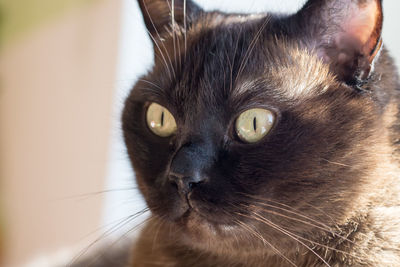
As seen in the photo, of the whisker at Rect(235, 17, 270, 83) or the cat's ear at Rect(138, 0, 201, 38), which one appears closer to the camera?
the whisker at Rect(235, 17, 270, 83)

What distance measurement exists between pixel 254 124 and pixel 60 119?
69.4 inches

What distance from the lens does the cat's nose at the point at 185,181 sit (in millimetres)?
721

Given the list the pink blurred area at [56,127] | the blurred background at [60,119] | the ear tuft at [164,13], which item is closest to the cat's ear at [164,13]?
the ear tuft at [164,13]

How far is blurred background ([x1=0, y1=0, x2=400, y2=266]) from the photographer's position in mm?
1985

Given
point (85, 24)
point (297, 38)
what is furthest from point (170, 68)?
point (85, 24)

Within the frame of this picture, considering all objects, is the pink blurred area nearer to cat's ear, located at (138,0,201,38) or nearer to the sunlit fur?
cat's ear, located at (138,0,201,38)

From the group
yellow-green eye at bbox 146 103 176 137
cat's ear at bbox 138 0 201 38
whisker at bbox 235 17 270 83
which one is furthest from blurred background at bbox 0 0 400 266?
whisker at bbox 235 17 270 83

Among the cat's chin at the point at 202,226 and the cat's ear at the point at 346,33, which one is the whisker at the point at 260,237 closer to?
the cat's chin at the point at 202,226

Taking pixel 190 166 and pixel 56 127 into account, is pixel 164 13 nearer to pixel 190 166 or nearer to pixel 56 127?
pixel 190 166

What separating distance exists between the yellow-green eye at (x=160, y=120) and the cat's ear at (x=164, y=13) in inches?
7.5

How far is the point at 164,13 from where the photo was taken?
104 centimetres

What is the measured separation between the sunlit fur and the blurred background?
34.3 inches

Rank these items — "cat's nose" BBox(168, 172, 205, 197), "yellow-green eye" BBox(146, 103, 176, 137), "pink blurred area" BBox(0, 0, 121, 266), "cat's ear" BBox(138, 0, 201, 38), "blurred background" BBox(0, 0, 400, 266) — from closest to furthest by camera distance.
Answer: "cat's nose" BBox(168, 172, 205, 197), "yellow-green eye" BBox(146, 103, 176, 137), "cat's ear" BBox(138, 0, 201, 38), "blurred background" BBox(0, 0, 400, 266), "pink blurred area" BBox(0, 0, 121, 266)

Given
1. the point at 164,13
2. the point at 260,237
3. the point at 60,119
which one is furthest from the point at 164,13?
the point at 60,119
